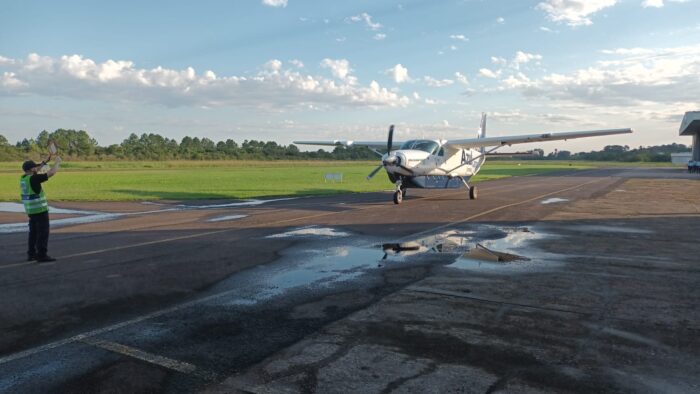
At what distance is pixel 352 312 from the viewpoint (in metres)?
5.99

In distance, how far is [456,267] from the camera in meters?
8.59

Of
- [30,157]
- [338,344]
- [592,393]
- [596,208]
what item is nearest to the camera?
[592,393]

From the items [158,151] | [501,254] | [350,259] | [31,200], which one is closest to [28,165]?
[31,200]

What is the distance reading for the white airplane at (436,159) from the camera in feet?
67.4

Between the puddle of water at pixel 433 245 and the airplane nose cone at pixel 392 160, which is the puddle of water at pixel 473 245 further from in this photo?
the airplane nose cone at pixel 392 160

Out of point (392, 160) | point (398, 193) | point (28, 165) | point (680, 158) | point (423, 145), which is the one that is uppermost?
point (680, 158)

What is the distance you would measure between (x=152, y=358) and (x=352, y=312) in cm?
235

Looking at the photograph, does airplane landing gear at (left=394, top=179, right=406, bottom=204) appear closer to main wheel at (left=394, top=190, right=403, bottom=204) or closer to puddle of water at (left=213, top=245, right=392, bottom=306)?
main wheel at (left=394, top=190, right=403, bottom=204)

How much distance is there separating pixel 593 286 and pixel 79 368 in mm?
6698

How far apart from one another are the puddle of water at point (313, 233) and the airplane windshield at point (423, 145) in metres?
9.42

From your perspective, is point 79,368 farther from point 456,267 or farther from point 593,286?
point 593,286

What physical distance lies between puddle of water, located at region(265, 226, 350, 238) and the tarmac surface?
5.9 inches

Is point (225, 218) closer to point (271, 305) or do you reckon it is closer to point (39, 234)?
point (39, 234)

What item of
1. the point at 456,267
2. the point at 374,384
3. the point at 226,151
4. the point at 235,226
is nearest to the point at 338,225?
the point at 235,226
